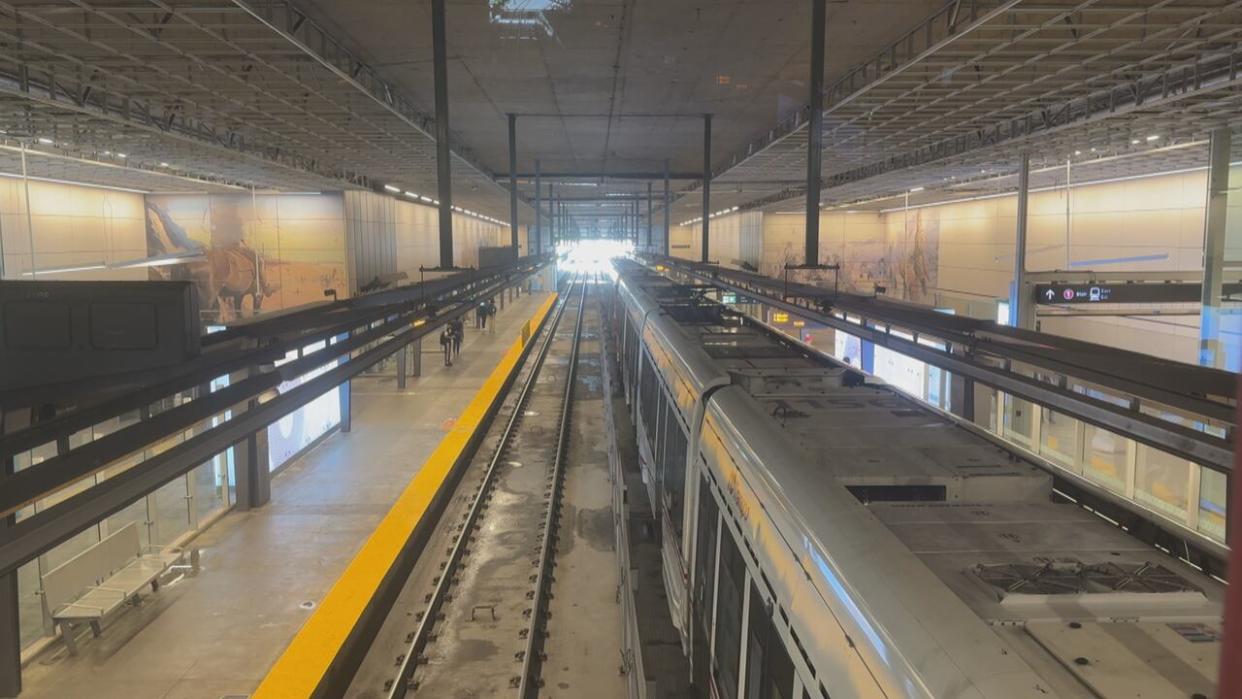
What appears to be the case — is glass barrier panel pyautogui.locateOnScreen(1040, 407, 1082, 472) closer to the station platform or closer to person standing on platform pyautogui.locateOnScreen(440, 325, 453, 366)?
the station platform

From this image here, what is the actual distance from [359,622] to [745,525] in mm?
5655

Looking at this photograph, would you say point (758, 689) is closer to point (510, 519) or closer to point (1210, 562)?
point (1210, 562)

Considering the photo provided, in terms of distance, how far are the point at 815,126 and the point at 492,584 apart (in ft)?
22.2

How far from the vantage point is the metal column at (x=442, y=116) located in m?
9.00

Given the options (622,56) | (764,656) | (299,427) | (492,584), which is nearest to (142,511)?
(299,427)

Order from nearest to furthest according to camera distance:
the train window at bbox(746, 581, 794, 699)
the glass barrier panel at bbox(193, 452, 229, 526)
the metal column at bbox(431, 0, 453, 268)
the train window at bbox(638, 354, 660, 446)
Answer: the train window at bbox(746, 581, 794, 699), the train window at bbox(638, 354, 660, 446), the metal column at bbox(431, 0, 453, 268), the glass barrier panel at bbox(193, 452, 229, 526)

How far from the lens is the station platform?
7.41 metres

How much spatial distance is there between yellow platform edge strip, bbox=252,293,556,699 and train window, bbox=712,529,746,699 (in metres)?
4.24

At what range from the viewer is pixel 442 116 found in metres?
10.4

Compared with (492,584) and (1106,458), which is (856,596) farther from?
(1106,458)

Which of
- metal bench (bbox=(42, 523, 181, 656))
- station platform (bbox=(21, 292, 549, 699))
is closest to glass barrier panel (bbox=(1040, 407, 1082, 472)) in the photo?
station platform (bbox=(21, 292, 549, 699))

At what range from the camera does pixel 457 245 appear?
134ft

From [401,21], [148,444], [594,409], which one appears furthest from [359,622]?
[594,409]

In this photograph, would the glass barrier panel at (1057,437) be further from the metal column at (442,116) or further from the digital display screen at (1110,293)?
the metal column at (442,116)
